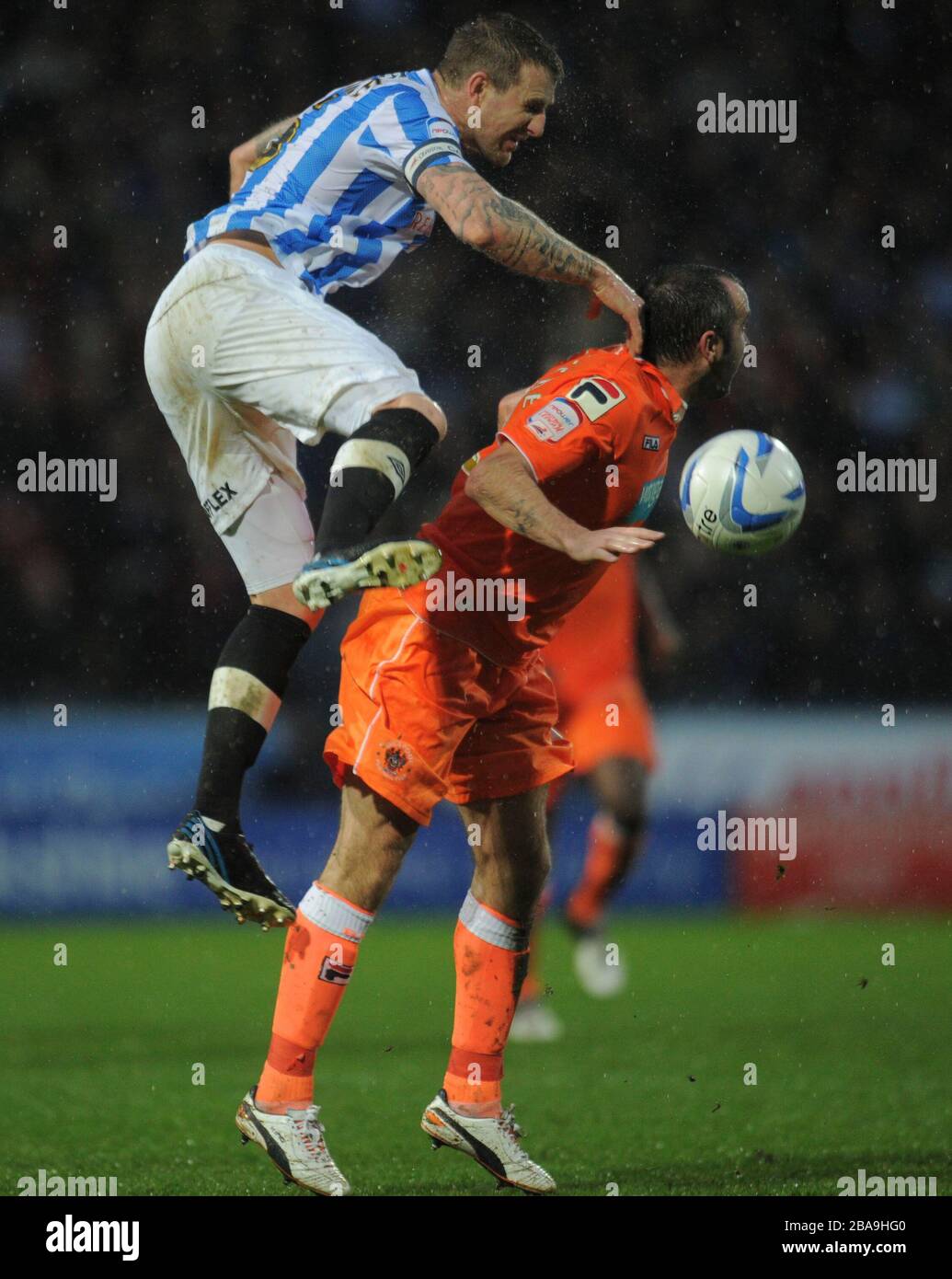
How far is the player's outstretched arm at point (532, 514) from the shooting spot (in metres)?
3.36

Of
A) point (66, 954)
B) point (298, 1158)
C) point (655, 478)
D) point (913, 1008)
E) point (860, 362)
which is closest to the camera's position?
point (298, 1158)

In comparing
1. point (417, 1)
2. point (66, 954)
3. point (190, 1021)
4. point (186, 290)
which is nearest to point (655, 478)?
point (186, 290)

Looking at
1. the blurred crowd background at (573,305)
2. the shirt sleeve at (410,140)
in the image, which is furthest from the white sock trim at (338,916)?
the blurred crowd background at (573,305)

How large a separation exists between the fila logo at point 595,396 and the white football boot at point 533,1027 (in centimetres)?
354

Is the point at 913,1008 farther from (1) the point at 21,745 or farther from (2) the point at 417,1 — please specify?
(2) the point at 417,1

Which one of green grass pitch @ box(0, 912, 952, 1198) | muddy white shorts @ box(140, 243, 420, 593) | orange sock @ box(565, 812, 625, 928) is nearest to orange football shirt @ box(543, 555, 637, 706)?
orange sock @ box(565, 812, 625, 928)

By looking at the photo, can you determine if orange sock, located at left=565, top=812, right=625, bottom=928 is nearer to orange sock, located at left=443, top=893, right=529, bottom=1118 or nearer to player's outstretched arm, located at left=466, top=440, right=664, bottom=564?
orange sock, located at left=443, top=893, right=529, bottom=1118

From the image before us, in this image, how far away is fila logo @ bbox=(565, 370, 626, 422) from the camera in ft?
12.5

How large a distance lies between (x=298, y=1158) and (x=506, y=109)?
7.95 ft

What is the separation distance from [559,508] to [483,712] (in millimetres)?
514

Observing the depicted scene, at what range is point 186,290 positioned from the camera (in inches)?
150

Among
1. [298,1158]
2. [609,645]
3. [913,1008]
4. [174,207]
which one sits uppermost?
[174,207]

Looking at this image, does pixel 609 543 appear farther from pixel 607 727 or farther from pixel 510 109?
pixel 607 727

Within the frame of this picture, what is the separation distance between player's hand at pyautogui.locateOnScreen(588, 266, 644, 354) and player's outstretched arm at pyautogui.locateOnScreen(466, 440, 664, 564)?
43 cm
